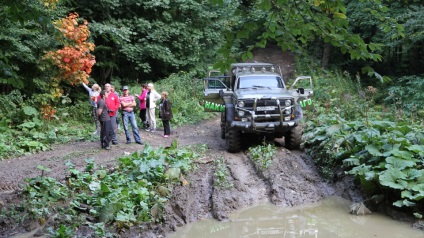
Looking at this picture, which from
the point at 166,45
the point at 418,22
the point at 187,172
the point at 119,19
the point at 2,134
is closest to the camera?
the point at 187,172

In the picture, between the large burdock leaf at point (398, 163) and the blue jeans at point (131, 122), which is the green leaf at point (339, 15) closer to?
the large burdock leaf at point (398, 163)

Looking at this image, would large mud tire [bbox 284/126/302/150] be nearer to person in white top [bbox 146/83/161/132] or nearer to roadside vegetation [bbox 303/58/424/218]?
roadside vegetation [bbox 303/58/424/218]

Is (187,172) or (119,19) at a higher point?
(119,19)

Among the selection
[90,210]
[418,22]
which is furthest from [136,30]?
[90,210]

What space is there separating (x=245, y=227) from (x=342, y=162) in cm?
326

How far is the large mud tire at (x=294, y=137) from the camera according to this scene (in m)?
11.3

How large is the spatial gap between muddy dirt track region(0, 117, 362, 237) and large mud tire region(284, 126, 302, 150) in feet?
0.71

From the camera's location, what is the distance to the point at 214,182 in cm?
889

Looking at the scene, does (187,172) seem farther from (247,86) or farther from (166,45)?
(166,45)

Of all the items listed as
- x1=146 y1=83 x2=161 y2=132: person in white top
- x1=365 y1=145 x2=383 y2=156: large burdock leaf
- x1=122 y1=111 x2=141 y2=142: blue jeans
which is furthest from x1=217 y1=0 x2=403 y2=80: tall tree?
x1=146 y1=83 x2=161 y2=132: person in white top

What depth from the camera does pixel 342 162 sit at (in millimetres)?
9664

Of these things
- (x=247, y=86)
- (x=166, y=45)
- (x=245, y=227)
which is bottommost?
(x=245, y=227)

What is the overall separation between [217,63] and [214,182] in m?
4.68

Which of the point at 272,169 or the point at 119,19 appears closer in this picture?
the point at 272,169
